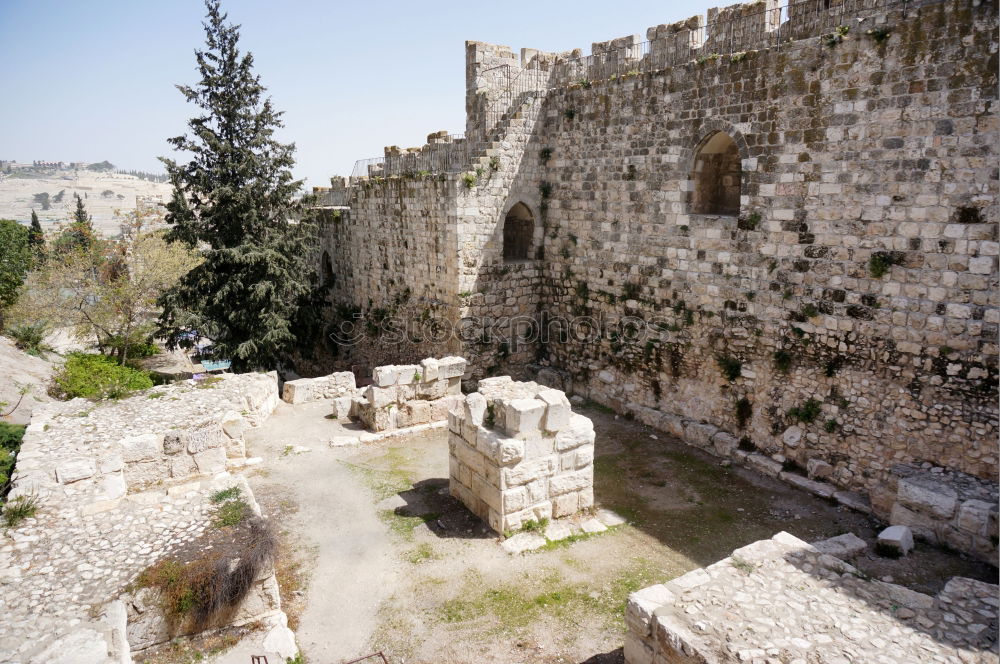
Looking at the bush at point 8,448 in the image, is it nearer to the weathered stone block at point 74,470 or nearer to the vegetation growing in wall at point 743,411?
the weathered stone block at point 74,470

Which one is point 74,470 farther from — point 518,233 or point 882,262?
point 882,262

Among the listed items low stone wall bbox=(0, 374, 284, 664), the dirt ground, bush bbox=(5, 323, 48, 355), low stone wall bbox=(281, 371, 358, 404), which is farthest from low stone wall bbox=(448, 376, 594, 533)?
bush bbox=(5, 323, 48, 355)

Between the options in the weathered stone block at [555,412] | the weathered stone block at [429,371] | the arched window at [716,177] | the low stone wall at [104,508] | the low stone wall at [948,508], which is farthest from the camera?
the weathered stone block at [429,371]

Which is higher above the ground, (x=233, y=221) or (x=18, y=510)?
(x=233, y=221)

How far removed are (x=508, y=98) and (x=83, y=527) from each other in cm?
1154

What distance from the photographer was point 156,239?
18.9 meters

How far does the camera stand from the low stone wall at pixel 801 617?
4668 mm

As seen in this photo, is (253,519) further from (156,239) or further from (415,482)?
(156,239)

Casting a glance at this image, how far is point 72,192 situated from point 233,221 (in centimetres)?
15176

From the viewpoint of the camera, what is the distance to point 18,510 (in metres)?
6.71

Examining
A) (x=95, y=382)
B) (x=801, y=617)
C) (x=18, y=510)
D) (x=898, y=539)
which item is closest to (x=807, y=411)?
(x=898, y=539)

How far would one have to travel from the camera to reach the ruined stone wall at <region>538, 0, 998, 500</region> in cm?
751

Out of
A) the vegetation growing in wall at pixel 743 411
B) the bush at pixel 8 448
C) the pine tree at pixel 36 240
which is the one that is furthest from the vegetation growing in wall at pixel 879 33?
the pine tree at pixel 36 240

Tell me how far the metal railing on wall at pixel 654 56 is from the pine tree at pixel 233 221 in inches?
148
